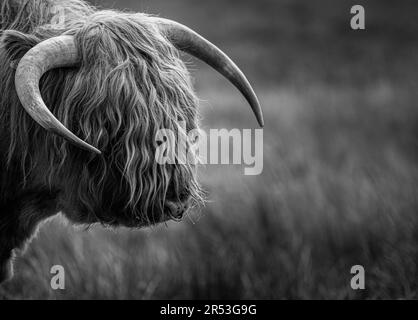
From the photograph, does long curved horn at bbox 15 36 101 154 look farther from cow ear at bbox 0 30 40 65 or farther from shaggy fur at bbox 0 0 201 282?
cow ear at bbox 0 30 40 65

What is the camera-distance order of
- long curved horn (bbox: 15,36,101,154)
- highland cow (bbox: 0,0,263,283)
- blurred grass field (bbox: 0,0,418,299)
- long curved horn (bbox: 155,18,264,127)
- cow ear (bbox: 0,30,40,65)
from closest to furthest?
long curved horn (bbox: 15,36,101,154), highland cow (bbox: 0,0,263,283), cow ear (bbox: 0,30,40,65), long curved horn (bbox: 155,18,264,127), blurred grass field (bbox: 0,0,418,299)

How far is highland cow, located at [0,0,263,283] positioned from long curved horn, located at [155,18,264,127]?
0.07m

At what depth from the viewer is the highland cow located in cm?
276

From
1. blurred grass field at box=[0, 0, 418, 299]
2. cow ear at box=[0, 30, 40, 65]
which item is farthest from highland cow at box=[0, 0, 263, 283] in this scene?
blurred grass field at box=[0, 0, 418, 299]

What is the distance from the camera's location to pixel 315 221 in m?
6.47

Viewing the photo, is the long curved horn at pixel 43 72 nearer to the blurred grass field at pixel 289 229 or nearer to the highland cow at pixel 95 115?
the highland cow at pixel 95 115

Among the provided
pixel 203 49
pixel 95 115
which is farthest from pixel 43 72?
pixel 203 49

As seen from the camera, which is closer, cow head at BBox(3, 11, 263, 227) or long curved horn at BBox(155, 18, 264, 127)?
cow head at BBox(3, 11, 263, 227)

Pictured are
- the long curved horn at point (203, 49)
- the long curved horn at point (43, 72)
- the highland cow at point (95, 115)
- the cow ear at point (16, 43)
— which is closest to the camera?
the long curved horn at point (43, 72)

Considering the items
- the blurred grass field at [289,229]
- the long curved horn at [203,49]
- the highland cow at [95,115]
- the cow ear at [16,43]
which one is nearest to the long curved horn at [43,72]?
the highland cow at [95,115]

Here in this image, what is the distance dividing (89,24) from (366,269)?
3.70 meters

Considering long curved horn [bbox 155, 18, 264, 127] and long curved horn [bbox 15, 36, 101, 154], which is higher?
long curved horn [bbox 155, 18, 264, 127]

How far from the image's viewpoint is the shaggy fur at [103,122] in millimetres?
2766
